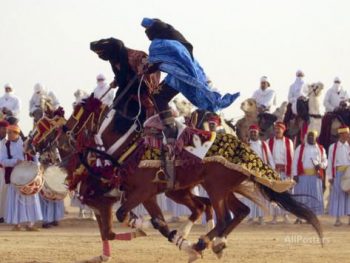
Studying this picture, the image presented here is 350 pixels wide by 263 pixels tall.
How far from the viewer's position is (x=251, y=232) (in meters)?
21.2

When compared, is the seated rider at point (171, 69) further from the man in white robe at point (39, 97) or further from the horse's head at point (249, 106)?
the man in white robe at point (39, 97)

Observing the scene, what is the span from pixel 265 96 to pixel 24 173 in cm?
957

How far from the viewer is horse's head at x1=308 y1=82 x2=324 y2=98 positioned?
2738 cm

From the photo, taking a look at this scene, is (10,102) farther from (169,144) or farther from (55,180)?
(169,144)

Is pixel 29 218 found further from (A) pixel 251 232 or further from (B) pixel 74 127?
(B) pixel 74 127

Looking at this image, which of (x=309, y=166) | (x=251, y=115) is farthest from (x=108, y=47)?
(x=251, y=115)

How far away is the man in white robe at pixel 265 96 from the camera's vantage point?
2816 centimetres

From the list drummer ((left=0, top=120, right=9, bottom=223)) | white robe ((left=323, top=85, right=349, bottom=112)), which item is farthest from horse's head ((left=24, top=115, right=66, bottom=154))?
white robe ((left=323, top=85, right=349, bottom=112))

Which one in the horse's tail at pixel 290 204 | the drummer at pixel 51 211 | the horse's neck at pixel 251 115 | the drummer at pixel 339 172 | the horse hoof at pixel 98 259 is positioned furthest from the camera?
the horse's neck at pixel 251 115

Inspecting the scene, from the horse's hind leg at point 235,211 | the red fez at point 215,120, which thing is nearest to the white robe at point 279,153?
the red fez at point 215,120

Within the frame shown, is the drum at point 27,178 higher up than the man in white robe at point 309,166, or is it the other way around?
the man in white robe at point 309,166

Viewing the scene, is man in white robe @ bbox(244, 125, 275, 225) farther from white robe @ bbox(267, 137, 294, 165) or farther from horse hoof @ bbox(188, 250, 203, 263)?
horse hoof @ bbox(188, 250, 203, 263)

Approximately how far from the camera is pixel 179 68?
48.1ft

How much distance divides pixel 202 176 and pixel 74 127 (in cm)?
175
